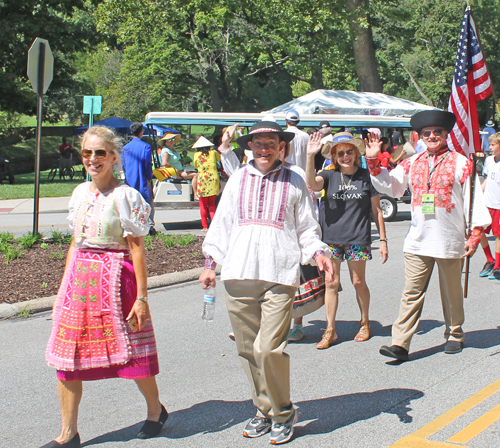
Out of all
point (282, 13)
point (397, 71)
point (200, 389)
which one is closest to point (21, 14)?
point (282, 13)

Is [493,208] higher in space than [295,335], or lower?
higher

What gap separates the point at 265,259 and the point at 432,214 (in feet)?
6.73

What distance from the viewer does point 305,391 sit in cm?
465

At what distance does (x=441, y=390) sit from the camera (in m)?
4.58

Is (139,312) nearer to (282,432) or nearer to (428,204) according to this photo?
(282,432)

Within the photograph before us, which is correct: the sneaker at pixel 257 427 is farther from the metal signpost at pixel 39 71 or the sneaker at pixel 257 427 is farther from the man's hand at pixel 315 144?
the metal signpost at pixel 39 71

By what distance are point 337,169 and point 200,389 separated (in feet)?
7.43

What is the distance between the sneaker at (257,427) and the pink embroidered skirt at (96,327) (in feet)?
2.31

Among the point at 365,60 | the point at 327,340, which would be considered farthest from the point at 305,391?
the point at 365,60

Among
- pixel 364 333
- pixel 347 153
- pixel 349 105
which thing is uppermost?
pixel 349 105

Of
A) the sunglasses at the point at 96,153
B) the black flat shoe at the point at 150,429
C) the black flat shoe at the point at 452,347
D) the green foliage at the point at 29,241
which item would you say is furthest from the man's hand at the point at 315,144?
the green foliage at the point at 29,241

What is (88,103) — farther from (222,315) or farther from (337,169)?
(337,169)

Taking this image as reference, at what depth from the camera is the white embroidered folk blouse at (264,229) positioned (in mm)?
3758

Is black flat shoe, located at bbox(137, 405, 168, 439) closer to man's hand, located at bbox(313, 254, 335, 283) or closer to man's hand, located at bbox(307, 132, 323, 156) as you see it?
man's hand, located at bbox(313, 254, 335, 283)
